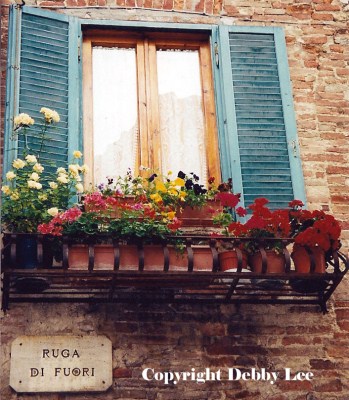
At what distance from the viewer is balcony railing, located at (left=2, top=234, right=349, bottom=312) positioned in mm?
4777

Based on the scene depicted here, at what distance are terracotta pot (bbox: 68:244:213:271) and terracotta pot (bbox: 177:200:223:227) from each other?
1.64 ft

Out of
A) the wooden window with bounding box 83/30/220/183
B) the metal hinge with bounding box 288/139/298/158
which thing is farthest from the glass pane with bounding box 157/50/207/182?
the metal hinge with bounding box 288/139/298/158

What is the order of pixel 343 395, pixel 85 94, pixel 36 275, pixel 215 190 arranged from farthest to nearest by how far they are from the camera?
pixel 85 94 → pixel 215 190 → pixel 343 395 → pixel 36 275

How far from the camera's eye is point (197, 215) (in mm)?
5465

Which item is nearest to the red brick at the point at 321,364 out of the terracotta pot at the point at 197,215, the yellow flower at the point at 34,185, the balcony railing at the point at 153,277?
the balcony railing at the point at 153,277

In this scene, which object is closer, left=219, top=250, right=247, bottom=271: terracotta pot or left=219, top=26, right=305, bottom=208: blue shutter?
left=219, top=250, right=247, bottom=271: terracotta pot

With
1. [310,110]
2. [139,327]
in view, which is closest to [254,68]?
[310,110]

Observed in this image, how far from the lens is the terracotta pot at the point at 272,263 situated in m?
4.98

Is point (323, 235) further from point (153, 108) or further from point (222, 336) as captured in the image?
point (153, 108)

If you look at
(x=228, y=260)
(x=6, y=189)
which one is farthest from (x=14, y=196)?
(x=228, y=260)

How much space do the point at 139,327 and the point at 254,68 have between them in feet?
7.99

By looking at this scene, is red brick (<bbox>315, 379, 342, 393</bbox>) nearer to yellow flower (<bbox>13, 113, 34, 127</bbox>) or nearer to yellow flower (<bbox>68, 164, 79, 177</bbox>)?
yellow flower (<bbox>68, 164, 79, 177</bbox>)

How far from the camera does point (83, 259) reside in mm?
4828

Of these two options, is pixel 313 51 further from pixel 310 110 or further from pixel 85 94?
pixel 85 94
